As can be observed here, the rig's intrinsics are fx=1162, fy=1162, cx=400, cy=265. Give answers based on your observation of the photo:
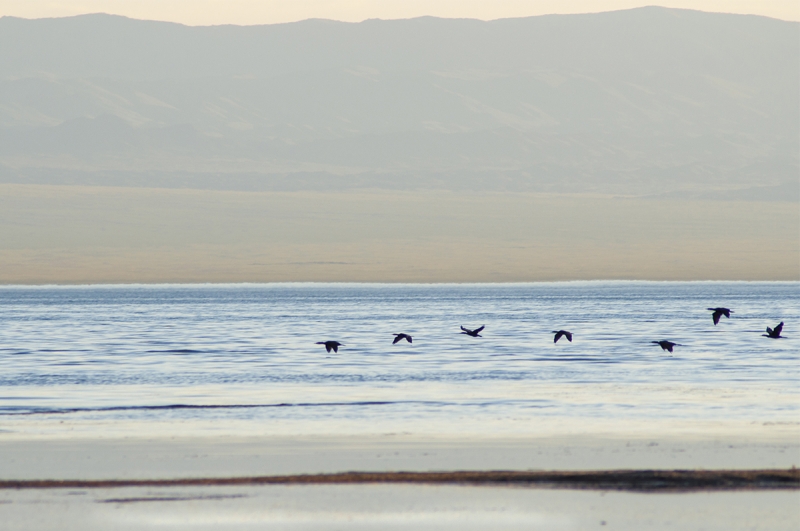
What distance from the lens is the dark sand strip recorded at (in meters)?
15.9

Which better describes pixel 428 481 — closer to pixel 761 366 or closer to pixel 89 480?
pixel 89 480

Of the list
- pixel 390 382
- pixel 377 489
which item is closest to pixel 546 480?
pixel 377 489

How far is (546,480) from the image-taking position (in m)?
16.4

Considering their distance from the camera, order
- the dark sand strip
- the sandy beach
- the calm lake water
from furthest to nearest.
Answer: the calm lake water
the dark sand strip
the sandy beach

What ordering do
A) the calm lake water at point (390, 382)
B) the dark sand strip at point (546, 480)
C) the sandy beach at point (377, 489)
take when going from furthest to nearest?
1. the calm lake water at point (390, 382)
2. the dark sand strip at point (546, 480)
3. the sandy beach at point (377, 489)

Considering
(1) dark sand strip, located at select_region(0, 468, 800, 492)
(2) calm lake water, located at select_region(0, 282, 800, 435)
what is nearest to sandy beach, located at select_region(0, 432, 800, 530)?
(1) dark sand strip, located at select_region(0, 468, 800, 492)

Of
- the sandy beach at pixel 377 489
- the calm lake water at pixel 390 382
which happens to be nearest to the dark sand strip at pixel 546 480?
the sandy beach at pixel 377 489

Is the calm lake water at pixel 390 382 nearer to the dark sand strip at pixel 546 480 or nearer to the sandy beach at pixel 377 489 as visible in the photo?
the sandy beach at pixel 377 489

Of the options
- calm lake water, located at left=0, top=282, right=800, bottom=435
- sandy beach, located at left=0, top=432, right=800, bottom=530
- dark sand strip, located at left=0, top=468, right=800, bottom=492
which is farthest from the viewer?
calm lake water, located at left=0, top=282, right=800, bottom=435

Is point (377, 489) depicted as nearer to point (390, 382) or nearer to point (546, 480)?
point (546, 480)

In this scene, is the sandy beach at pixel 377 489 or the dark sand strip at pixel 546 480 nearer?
the sandy beach at pixel 377 489

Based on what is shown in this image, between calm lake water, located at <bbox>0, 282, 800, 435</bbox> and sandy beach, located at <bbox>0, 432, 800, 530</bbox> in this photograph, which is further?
calm lake water, located at <bbox>0, 282, 800, 435</bbox>

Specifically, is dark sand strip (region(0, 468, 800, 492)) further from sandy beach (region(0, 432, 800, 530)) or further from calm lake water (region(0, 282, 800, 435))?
calm lake water (region(0, 282, 800, 435))

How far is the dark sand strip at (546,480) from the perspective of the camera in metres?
15.9
